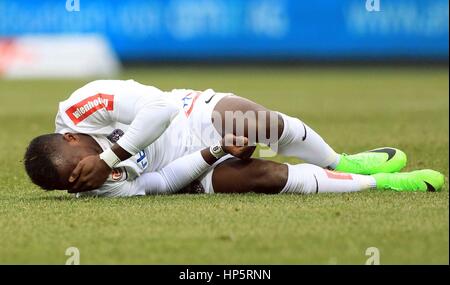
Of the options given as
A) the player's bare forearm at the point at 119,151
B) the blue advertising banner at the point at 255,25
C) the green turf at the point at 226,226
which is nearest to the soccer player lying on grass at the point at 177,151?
the player's bare forearm at the point at 119,151

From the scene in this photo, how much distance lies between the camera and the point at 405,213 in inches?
195

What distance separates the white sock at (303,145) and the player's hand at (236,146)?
398 mm

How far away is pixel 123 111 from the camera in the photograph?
566 centimetres

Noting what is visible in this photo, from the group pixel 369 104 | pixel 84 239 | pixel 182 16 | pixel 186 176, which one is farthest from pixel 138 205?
pixel 182 16

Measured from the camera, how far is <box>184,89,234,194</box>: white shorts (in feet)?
19.5

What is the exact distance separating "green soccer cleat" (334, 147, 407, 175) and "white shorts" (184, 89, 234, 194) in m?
0.81

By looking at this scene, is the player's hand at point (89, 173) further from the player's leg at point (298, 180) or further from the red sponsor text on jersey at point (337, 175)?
the red sponsor text on jersey at point (337, 175)

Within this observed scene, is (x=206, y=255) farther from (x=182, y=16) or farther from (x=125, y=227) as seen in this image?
(x=182, y=16)

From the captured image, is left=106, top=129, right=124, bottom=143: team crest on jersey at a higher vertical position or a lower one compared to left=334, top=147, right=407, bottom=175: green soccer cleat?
higher

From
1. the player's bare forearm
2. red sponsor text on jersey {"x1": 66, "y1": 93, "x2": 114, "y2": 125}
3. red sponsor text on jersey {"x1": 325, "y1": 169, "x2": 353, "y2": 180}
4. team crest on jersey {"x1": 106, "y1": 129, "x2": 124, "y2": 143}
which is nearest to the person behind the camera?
the player's bare forearm

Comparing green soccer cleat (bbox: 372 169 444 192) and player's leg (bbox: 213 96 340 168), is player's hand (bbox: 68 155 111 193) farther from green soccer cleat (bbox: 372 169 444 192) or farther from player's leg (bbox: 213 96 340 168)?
green soccer cleat (bbox: 372 169 444 192)

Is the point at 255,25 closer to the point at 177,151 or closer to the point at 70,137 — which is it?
the point at 177,151

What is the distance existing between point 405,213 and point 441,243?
0.70 metres

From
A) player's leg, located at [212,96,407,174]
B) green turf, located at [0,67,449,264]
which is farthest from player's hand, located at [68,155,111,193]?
player's leg, located at [212,96,407,174]
